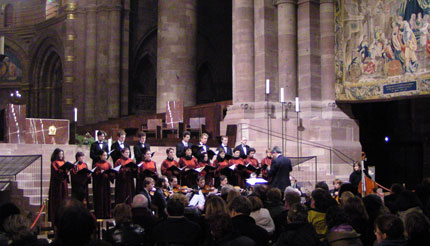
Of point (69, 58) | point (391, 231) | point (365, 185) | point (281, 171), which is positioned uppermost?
point (69, 58)

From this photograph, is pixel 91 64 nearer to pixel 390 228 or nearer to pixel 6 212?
pixel 6 212

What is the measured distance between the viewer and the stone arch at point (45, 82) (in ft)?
117

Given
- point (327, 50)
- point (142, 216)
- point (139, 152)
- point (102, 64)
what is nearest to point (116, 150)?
point (139, 152)

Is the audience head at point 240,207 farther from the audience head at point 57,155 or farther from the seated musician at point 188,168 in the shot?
the seated musician at point 188,168

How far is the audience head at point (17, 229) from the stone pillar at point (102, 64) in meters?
24.2

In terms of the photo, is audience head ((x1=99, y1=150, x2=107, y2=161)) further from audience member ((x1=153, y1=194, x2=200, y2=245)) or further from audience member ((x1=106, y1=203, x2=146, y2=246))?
audience member ((x1=153, y1=194, x2=200, y2=245))

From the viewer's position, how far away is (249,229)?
5.93m

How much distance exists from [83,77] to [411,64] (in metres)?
18.8

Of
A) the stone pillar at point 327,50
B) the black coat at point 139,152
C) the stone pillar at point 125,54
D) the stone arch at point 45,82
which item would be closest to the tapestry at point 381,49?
the stone pillar at point 327,50

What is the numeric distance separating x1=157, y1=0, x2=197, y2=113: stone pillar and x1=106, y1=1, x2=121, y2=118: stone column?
4.66m

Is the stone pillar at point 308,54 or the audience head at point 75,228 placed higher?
the stone pillar at point 308,54

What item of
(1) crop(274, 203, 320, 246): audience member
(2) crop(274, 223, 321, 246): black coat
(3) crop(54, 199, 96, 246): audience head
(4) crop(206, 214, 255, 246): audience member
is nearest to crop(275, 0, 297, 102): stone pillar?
(1) crop(274, 203, 320, 246): audience member

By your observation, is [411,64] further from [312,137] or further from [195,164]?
[195,164]

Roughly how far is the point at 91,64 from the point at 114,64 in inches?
57.8
